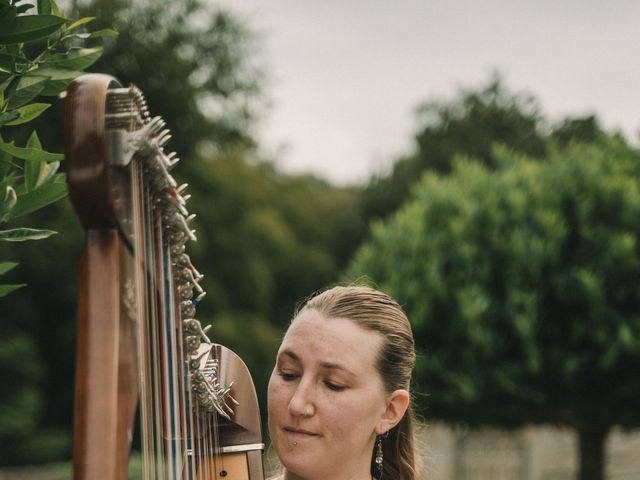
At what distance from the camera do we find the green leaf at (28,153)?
1521 mm

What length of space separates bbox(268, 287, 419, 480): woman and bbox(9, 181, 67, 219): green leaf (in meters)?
0.74

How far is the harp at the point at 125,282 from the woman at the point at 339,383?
482mm

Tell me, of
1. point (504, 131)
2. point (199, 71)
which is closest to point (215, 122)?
point (199, 71)

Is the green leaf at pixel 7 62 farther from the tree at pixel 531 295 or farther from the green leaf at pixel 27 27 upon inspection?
the tree at pixel 531 295

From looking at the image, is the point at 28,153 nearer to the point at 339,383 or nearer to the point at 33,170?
the point at 33,170

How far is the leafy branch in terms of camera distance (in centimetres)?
148

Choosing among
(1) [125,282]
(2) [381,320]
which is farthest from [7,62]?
(2) [381,320]

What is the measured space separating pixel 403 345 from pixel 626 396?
5706mm

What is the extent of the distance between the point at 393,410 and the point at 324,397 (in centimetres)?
32

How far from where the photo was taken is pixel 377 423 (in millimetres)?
2252

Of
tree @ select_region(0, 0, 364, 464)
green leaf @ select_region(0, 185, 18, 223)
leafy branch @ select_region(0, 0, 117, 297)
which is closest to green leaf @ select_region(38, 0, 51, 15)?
leafy branch @ select_region(0, 0, 117, 297)

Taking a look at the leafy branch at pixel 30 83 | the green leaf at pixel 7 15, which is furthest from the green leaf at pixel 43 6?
the green leaf at pixel 7 15

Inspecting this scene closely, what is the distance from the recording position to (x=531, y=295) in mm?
7434

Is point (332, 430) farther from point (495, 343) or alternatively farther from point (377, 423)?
point (495, 343)
